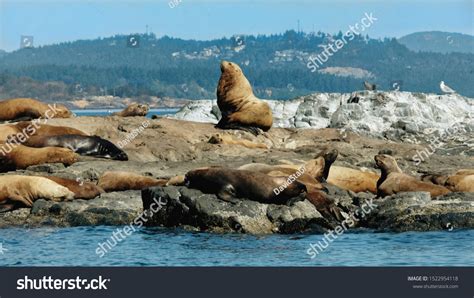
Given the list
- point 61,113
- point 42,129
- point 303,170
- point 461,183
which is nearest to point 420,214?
point 461,183

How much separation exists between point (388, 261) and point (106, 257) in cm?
381

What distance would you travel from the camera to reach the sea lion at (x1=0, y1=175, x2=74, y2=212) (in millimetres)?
17672

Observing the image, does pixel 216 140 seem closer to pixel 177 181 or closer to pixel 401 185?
pixel 177 181

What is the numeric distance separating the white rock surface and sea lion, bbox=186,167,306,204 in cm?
1284

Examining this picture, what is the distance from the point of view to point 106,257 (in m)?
14.7

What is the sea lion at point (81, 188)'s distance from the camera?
59.1 ft

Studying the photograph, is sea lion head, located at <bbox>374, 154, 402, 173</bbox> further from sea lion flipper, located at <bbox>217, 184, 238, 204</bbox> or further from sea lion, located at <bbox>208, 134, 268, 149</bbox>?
sea lion, located at <bbox>208, 134, 268, 149</bbox>

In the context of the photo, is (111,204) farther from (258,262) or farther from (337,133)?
(337,133)

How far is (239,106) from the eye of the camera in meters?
26.8

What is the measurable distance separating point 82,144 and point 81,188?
4326 mm
